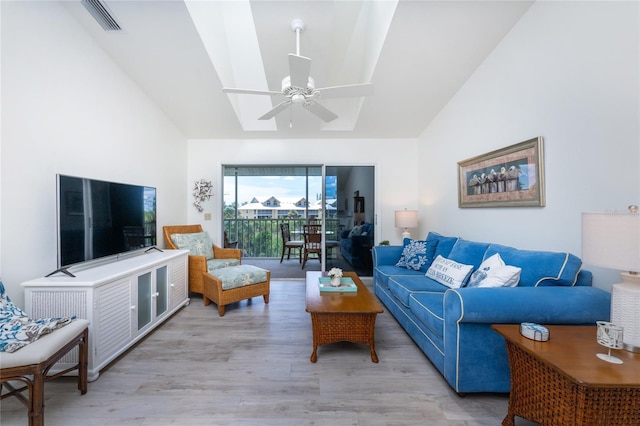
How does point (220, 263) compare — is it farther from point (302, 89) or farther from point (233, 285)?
point (302, 89)

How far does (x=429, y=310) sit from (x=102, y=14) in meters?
3.55

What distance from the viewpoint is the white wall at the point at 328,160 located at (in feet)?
14.3

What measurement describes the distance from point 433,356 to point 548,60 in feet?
8.24

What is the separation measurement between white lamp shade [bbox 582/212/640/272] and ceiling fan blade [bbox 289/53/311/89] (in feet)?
6.42

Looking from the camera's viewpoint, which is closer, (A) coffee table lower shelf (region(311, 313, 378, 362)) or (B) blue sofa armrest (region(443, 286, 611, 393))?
(B) blue sofa armrest (region(443, 286, 611, 393))

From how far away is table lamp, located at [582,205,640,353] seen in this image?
1.02 m

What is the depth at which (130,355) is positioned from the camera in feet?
6.65

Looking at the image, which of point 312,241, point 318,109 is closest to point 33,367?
point 318,109

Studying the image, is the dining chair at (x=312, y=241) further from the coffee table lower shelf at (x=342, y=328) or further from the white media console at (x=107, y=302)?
the coffee table lower shelf at (x=342, y=328)

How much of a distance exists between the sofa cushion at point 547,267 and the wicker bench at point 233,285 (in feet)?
8.65

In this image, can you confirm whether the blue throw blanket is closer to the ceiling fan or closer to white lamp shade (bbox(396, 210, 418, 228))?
the ceiling fan

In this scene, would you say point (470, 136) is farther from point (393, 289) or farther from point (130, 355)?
point (130, 355)

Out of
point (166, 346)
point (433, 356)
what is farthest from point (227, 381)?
point (433, 356)

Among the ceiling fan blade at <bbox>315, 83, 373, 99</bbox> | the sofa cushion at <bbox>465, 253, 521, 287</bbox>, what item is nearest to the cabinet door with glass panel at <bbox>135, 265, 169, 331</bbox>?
the ceiling fan blade at <bbox>315, 83, 373, 99</bbox>
